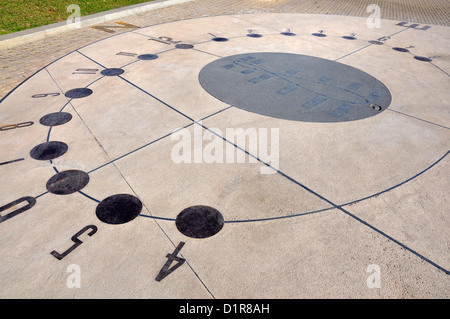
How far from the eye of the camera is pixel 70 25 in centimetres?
984

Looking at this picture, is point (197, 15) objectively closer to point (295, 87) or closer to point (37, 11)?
point (37, 11)

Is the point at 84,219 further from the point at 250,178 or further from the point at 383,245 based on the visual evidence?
the point at 383,245

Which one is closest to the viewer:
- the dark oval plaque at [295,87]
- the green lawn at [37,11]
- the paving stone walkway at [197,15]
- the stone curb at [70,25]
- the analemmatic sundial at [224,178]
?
the analemmatic sundial at [224,178]

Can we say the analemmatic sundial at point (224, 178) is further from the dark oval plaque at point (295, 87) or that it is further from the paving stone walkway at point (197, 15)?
the paving stone walkway at point (197, 15)

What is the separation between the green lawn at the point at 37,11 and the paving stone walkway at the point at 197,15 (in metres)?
1.29

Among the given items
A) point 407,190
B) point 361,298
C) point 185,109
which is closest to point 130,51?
point 185,109

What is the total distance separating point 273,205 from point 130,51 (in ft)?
20.6

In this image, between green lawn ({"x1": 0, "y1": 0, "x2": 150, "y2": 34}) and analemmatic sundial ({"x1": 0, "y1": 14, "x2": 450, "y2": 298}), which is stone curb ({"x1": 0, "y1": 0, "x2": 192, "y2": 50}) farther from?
analemmatic sundial ({"x1": 0, "y1": 14, "x2": 450, "y2": 298})

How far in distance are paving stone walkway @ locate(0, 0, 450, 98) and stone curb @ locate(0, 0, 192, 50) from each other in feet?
0.64

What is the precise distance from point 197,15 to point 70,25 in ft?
14.5

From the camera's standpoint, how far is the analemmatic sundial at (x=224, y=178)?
2.86 m

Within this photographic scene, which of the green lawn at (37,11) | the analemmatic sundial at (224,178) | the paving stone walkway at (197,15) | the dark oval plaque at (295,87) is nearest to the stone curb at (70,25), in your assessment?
the paving stone walkway at (197,15)

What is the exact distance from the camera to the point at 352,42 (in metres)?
8.95

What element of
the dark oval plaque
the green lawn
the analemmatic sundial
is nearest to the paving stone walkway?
the analemmatic sundial
